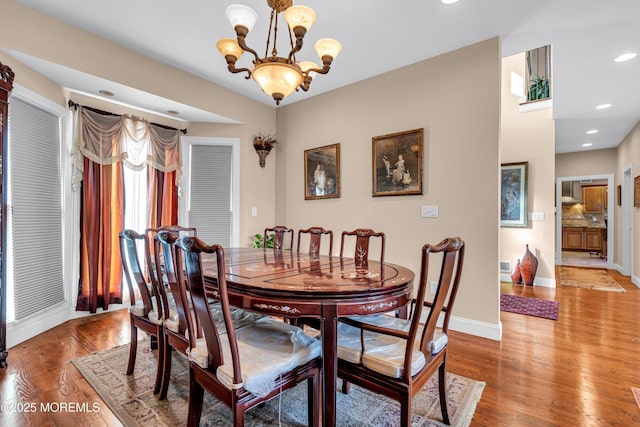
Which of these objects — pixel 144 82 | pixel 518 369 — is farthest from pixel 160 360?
pixel 144 82

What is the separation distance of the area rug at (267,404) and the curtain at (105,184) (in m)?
1.41

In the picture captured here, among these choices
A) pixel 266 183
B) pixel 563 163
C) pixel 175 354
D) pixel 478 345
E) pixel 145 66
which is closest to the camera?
pixel 175 354

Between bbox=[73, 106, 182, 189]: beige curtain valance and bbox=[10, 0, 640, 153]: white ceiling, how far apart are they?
0.87 ft

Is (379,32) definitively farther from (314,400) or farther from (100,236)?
(100,236)

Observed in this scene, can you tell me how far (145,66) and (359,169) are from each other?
2659 mm

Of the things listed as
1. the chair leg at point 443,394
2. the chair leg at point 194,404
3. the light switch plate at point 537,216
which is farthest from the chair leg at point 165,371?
the light switch plate at point 537,216

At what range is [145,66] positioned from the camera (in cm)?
319

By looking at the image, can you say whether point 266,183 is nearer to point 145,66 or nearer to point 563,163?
point 145,66

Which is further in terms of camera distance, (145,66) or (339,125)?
(339,125)

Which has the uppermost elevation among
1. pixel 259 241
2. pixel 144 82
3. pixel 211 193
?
pixel 144 82

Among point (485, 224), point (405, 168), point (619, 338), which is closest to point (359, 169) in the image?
point (405, 168)

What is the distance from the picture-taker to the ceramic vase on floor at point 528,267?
4691 mm

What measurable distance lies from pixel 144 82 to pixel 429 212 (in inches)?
133

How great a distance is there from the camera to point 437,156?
3125mm
